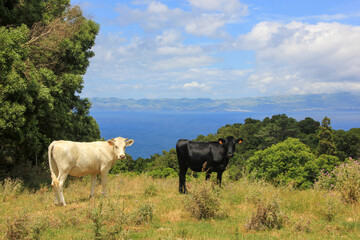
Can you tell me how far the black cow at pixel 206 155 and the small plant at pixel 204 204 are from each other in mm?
2865

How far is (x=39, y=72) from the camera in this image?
515 inches

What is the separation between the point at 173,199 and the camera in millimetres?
10258

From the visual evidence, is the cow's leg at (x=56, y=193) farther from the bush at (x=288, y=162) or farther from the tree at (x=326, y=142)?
the tree at (x=326, y=142)

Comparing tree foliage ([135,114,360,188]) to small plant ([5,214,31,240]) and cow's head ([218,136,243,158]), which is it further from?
small plant ([5,214,31,240])

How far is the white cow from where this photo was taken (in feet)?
30.6

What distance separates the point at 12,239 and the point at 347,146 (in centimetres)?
5954

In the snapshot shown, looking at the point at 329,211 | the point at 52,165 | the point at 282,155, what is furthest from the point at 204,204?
the point at 282,155

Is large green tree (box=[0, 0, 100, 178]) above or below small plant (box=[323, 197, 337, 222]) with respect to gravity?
above

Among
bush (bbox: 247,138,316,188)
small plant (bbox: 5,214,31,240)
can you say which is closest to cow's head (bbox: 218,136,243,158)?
small plant (bbox: 5,214,31,240)

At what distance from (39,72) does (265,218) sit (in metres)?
11.3

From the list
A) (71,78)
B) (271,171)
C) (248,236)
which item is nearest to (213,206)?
(248,236)

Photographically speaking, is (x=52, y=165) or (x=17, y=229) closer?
(x=17, y=229)

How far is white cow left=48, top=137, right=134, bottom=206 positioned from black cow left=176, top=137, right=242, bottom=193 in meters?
2.33

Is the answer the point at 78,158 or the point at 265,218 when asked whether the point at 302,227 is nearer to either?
the point at 265,218
